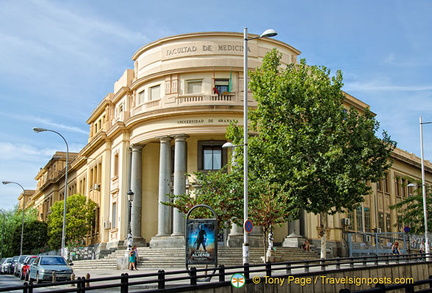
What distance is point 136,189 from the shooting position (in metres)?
45.0

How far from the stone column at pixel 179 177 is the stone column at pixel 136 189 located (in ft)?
15.5

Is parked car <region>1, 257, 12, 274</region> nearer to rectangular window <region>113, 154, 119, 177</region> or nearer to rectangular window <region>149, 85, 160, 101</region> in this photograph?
rectangular window <region>113, 154, 119, 177</region>

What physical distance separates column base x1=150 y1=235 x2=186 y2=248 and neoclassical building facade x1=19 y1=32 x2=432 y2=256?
7cm

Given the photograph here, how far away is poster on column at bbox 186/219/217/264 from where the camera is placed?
67.4 ft

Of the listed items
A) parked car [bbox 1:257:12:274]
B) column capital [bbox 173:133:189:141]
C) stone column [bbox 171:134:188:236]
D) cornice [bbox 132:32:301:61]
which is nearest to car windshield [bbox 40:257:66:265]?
stone column [bbox 171:134:188:236]

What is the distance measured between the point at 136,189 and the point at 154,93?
753 centimetres

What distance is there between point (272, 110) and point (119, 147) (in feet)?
68.3

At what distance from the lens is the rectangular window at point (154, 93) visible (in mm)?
44156

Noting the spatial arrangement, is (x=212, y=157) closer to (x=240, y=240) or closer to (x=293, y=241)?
(x=240, y=240)

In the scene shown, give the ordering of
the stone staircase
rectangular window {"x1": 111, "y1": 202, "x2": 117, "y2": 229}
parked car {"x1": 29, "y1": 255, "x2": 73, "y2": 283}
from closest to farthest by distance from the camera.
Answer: parked car {"x1": 29, "y1": 255, "x2": 73, "y2": 283} → the stone staircase → rectangular window {"x1": 111, "y1": 202, "x2": 117, "y2": 229}

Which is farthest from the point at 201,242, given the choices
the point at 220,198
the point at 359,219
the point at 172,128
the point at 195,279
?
the point at 359,219

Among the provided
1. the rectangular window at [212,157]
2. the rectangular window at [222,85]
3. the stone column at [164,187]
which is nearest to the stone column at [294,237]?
the rectangular window at [212,157]

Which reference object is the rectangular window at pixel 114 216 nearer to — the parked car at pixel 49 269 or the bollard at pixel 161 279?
the parked car at pixel 49 269

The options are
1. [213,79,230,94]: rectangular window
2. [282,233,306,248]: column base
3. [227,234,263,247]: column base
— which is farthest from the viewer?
[213,79,230,94]: rectangular window
